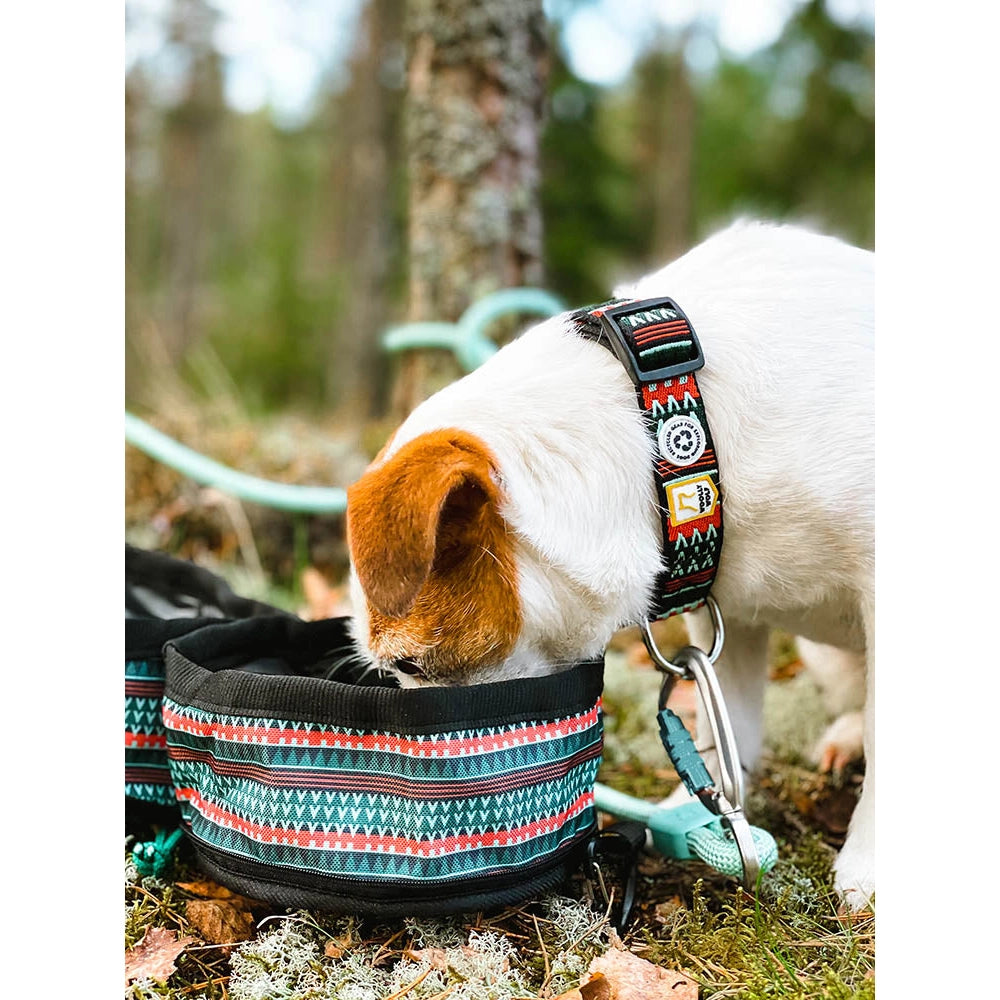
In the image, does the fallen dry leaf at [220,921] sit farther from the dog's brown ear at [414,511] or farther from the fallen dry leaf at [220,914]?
the dog's brown ear at [414,511]

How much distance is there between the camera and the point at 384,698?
3.86ft

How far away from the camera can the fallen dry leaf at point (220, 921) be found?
128 centimetres

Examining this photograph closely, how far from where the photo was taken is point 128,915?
1318mm

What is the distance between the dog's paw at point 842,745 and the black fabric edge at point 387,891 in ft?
2.56

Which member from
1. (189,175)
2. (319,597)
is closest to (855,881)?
(319,597)

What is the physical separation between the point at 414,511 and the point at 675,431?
0.38 metres

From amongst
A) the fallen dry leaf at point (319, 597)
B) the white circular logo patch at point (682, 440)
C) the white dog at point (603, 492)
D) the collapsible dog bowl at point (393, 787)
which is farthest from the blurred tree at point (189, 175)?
the collapsible dog bowl at point (393, 787)

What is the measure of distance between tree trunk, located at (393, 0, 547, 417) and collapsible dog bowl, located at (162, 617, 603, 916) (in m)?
Result: 1.83

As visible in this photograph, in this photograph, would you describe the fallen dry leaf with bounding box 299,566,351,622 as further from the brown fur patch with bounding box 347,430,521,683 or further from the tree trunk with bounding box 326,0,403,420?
the tree trunk with bounding box 326,0,403,420

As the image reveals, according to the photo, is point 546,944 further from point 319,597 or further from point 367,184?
point 367,184
